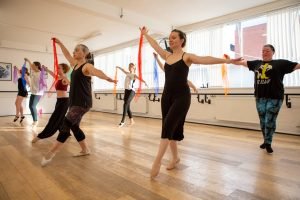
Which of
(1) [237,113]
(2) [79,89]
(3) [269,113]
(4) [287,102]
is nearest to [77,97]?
(2) [79,89]

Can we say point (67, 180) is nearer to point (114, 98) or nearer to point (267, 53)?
point (267, 53)

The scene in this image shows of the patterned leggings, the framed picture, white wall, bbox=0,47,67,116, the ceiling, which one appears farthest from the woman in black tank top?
the framed picture

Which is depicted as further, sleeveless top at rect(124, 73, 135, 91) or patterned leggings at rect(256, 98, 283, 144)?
sleeveless top at rect(124, 73, 135, 91)

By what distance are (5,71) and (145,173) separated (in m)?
8.54

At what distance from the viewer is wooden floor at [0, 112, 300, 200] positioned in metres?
1.74

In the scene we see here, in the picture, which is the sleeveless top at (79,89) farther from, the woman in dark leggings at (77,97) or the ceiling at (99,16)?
the ceiling at (99,16)

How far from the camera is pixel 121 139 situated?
3885 mm

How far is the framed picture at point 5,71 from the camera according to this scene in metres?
8.41

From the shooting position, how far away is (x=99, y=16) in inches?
200

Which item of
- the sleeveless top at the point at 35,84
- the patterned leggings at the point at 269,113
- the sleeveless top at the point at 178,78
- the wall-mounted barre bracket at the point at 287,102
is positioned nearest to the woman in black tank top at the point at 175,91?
the sleeveless top at the point at 178,78

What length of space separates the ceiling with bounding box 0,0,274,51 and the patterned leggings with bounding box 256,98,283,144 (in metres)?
2.60

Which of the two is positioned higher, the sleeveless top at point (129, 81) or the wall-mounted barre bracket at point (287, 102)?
the sleeveless top at point (129, 81)

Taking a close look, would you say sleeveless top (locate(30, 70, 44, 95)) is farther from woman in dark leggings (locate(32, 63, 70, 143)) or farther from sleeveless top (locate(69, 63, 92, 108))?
sleeveless top (locate(69, 63, 92, 108))

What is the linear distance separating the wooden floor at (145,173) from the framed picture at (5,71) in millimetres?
6227
